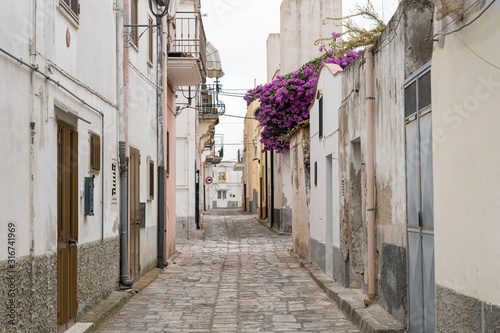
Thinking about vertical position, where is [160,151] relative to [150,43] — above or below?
below

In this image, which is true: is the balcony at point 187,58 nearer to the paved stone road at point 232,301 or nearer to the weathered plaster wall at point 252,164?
Answer: the paved stone road at point 232,301

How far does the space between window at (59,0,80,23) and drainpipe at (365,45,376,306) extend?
12.5 feet

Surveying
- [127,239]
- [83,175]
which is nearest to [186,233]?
[127,239]

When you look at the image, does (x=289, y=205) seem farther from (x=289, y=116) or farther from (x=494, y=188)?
(x=494, y=188)

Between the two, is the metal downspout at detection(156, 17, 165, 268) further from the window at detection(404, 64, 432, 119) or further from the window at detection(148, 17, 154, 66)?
the window at detection(404, 64, 432, 119)

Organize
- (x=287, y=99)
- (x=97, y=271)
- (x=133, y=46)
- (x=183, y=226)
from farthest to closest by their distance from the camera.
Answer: (x=183, y=226) < (x=287, y=99) < (x=133, y=46) < (x=97, y=271)

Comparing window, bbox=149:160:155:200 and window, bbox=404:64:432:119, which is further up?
window, bbox=404:64:432:119

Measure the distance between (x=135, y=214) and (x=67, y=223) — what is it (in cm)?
473

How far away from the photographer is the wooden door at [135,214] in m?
12.2

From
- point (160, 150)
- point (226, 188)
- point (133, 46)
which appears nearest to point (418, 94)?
point (133, 46)

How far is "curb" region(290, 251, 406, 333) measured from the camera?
300 inches

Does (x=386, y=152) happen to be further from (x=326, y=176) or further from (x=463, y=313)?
(x=326, y=176)

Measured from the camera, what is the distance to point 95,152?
9383 millimetres

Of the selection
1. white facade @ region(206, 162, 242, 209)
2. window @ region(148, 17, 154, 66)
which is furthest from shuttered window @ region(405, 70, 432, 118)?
white facade @ region(206, 162, 242, 209)
